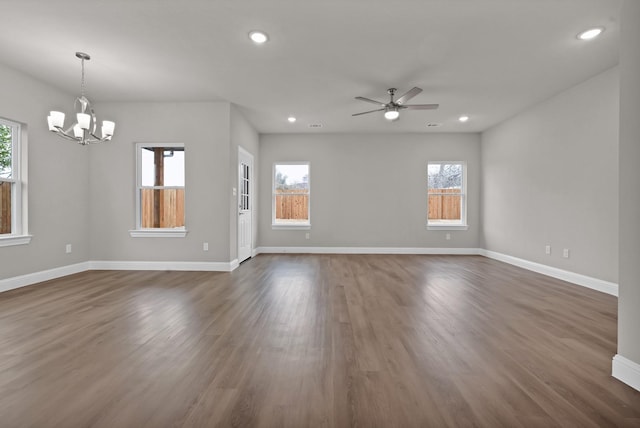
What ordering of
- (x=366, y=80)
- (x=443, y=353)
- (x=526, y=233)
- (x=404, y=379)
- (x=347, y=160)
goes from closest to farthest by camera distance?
(x=404, y=379) → (x=443, y=353) → (x=366, y=80) → (x=526, y=233) → (x=347, y=160)

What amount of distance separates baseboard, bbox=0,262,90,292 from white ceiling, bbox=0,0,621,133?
2.62 m

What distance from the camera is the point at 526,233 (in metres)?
5.43

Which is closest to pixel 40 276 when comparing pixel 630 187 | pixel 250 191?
pixel 250 191

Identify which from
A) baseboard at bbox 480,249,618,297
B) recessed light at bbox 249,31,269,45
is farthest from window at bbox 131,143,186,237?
baseboard at bbox 480,249,618,297

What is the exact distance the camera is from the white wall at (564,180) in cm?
387

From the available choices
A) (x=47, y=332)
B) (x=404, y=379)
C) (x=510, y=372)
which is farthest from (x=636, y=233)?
(x=47, y=332)

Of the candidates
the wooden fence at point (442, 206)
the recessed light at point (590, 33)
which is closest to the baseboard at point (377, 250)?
the wooden fence at point (442, 206)

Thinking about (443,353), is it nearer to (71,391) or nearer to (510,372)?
(510,372)

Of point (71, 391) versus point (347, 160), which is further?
point (347, 160)

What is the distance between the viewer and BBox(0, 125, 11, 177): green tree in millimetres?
3908

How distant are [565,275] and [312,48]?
4.75 metres

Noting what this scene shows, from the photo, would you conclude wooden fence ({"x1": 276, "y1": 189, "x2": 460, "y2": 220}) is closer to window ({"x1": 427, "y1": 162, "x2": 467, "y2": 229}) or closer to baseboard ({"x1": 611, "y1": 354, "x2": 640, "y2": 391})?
window ({"x1": 427, "y1": 162, "x2": 467, "y2": 229})

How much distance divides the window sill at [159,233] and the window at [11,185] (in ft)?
4.39

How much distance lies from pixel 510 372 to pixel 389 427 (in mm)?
993
